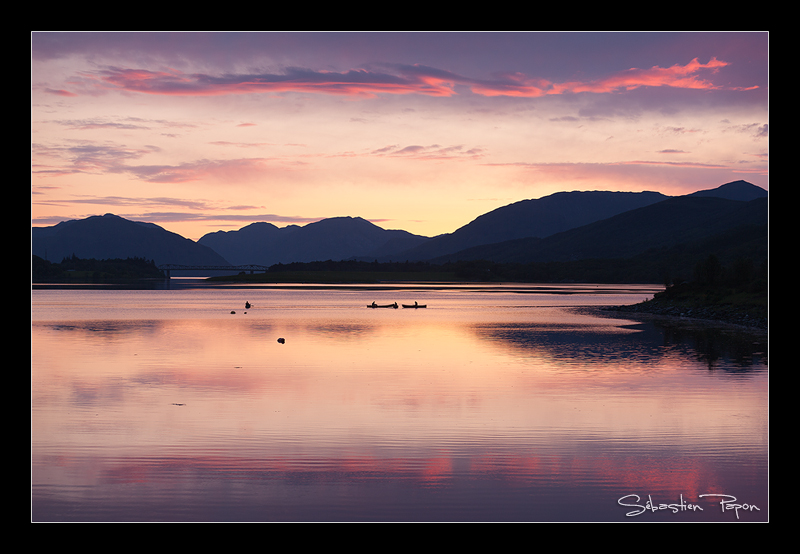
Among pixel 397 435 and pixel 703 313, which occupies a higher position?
pixel 703 313

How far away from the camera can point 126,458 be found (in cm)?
1423

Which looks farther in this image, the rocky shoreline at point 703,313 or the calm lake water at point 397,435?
the rocky shoreline at point 703,313

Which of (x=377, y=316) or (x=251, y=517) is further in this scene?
(x=377, y=316)

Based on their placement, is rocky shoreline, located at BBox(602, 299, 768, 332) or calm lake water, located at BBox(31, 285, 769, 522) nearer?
calm lake water, located at BBox(31, 285, 769, 522)

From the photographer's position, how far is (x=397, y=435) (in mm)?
16188

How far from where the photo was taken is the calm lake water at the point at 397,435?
38.4ft

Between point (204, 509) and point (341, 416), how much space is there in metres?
7.03

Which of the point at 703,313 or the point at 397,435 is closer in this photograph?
the point at 397,435

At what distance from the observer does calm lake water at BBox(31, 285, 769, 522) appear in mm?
11711
